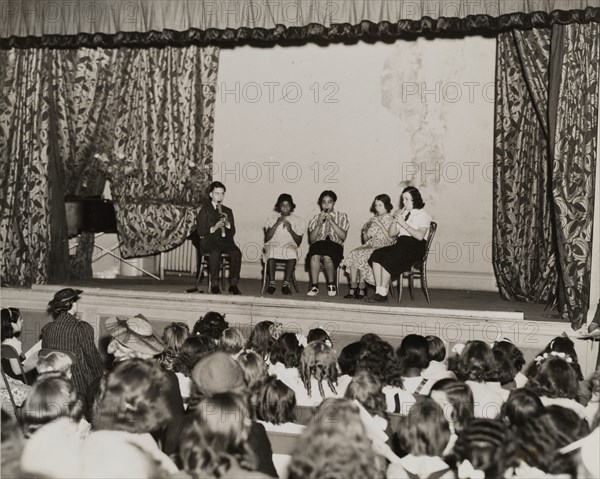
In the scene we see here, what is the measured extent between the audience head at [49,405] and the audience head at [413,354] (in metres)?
2.12

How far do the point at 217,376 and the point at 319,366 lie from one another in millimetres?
988

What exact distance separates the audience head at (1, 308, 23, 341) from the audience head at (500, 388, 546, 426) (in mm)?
3486

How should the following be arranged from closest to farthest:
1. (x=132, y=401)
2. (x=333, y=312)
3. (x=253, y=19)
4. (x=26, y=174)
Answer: (x=132, y=401) < (x=333, y=312) < (x=253, y=19) < (x=26, y=174)

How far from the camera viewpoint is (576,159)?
688cm

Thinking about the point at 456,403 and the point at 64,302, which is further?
the point at 64,302

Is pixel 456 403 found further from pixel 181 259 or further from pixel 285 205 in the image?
pixel 181 259

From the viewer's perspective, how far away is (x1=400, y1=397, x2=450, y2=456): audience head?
305cm

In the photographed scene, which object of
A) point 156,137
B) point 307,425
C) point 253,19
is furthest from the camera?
point 156,137

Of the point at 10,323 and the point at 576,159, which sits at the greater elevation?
the point at 576,159

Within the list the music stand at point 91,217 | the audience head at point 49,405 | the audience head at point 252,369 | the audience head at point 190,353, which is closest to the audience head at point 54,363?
the audience head at point 190,353

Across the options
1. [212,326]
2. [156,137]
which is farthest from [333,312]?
[156,137]

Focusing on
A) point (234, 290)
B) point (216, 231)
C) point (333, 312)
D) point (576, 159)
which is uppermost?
point (576, 159)

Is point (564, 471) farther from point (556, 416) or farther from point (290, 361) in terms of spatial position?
point (290, 361)

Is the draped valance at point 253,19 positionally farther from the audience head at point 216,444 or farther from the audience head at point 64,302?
the audience head at point 216,444
